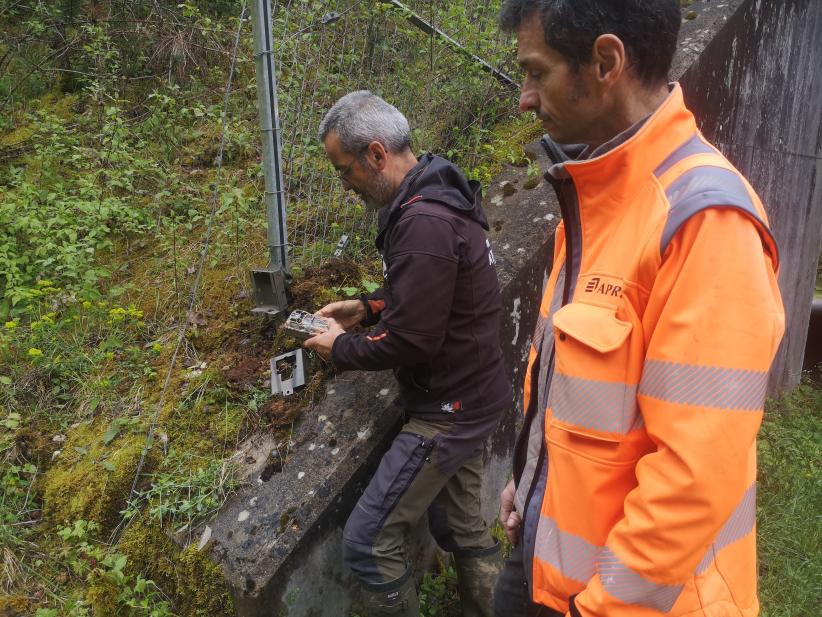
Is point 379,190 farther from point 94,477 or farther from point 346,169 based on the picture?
point 94,477

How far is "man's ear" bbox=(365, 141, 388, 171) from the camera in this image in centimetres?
232

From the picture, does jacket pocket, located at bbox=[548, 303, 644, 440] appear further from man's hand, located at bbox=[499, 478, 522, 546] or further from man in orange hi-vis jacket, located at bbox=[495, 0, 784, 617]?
man's hand, located at bbox=[499, 478, 522, 546]

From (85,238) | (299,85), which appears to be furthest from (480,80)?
(85,238)

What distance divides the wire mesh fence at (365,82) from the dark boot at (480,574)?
1870mm

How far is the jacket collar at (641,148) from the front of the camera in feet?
3.91

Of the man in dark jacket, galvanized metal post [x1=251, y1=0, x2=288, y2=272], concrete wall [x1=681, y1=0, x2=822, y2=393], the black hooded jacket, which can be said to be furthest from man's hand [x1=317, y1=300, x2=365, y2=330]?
concrete wall [x1=681, y1=0, x2=822, y2=393]

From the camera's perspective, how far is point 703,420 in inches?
39.0

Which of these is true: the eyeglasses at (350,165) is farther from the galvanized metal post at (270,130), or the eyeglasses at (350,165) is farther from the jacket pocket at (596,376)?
the jacket pocket at (596,376)

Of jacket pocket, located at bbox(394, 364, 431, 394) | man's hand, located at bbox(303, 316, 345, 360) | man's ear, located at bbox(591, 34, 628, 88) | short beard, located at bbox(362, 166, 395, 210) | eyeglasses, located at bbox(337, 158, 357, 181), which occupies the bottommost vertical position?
jacket pocket, located at bbox(394, 364, 431, 394)

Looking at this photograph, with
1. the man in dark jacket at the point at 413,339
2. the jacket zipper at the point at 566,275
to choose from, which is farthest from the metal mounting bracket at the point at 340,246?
the jacket zipper at the point at 566,275

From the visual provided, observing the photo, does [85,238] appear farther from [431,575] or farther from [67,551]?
[431,575]

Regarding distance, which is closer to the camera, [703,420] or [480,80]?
[703,420]

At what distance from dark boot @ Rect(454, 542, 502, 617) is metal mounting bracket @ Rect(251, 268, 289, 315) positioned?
5.08 ft

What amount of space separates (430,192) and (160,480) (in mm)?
1833
